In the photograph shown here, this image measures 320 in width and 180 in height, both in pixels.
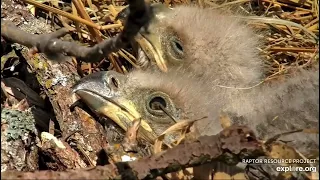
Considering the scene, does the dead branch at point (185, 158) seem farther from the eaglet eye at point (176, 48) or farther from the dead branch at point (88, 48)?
the eaglet eye at point (176, 48)

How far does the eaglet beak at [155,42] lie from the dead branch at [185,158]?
792 mm

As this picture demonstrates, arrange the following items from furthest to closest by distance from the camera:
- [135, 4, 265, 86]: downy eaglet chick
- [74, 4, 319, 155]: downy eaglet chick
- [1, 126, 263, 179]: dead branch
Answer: [135, 4, 265, 86]: downy eaglet chick → [74, 4, 319, 155]: downy eaglet chick → [1, 126, 263, 179]: dead branch

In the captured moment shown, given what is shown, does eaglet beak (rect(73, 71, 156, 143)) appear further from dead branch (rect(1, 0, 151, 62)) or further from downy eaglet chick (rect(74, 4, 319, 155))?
dead branch (rect(1, 0, 151, 62))

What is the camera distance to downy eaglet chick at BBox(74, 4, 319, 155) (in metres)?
1.93

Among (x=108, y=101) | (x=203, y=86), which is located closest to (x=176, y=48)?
(x=203, y=86)

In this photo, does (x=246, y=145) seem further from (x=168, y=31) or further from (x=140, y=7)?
(x=168, y=31)

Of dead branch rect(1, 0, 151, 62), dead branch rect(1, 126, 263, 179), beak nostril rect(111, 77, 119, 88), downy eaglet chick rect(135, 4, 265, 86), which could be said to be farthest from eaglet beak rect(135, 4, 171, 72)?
dead branch rect(1, 126, 263, 179)

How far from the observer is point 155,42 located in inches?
92.7

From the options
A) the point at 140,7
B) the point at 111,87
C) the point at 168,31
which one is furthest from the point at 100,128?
the point at 140,7

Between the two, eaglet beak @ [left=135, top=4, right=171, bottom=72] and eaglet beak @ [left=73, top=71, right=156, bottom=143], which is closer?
eaglet beak @ [left=73, top=71, right=156, bottom=143]

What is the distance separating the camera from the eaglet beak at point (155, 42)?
7.63ft

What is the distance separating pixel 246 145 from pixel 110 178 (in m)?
0.38

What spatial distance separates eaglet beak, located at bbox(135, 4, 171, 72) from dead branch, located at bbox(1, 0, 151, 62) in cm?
67

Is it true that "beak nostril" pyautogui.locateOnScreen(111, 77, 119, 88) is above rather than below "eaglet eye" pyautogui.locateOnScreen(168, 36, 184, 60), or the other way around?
below
